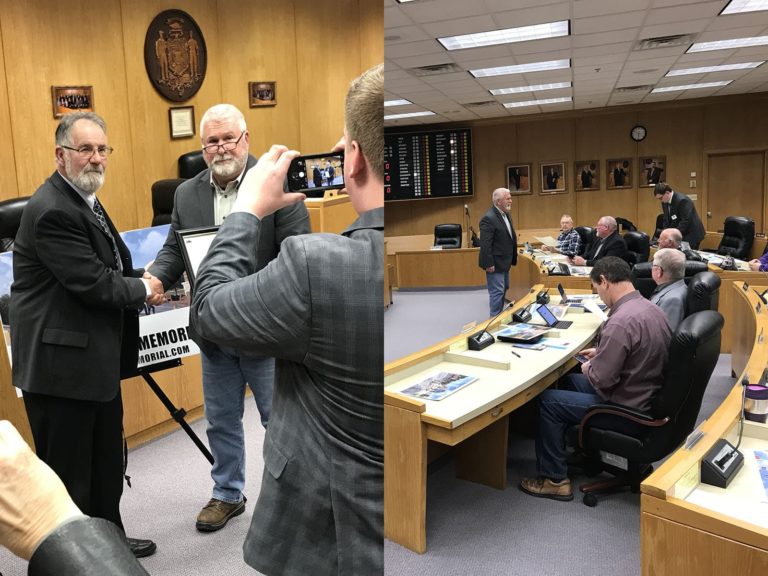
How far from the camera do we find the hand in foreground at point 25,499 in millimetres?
649

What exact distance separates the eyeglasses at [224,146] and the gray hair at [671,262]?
2.48 ft

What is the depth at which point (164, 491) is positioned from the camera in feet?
2.86

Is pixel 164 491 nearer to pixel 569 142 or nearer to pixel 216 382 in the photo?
pixel 216 382

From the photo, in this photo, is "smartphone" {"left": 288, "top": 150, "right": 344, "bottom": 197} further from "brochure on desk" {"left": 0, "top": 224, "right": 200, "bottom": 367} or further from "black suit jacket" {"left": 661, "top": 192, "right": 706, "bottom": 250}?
"black suit jacket" {"left": 661, "top": 192, "right": 706, "bottom": 250}

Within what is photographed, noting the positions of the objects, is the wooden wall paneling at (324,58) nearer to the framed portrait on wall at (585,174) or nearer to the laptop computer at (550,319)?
the framed portrait on wall at (585,174)

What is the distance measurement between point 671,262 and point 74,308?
3.23ft

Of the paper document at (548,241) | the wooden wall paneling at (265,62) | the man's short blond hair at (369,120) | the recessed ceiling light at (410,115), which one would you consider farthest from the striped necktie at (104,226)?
the paper document at (548,241)

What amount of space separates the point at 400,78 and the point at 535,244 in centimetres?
40

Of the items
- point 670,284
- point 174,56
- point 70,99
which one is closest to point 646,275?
point 670,284

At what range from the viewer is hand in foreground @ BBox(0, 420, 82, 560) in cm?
65

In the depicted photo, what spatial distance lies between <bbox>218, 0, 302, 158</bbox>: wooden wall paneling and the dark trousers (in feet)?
1.45

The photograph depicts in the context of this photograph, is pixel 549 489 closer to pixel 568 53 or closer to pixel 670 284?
pixel 670 284

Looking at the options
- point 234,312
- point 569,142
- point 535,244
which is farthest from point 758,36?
point 234,312

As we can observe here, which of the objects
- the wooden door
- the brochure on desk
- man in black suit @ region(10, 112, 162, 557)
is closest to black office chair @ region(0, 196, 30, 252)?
man in black suit @ region(10, 112, 162, 557)
